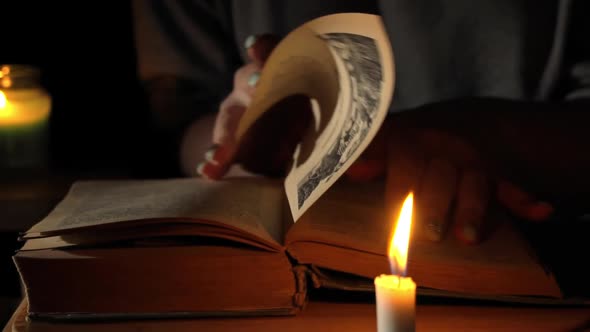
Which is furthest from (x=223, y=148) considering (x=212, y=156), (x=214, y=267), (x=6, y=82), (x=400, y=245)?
(x=6, y=82)

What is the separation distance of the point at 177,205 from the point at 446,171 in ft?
0.92

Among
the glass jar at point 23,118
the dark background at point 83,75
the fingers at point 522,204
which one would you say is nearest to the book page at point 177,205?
the fingers at point 522,204

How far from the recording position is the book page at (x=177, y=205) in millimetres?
542

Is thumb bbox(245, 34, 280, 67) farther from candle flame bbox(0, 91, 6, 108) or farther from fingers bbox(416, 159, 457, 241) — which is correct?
candle flame bbox(0, 91, 6, 108)

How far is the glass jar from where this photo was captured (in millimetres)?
1055

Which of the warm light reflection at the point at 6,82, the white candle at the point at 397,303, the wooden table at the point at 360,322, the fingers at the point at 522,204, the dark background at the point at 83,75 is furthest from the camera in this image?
the dark background at the point at 83,75

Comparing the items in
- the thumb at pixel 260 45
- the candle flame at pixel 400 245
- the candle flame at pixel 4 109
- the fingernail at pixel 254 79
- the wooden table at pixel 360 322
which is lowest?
the wooden table at pixel 360 322

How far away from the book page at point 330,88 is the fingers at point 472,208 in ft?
0.45

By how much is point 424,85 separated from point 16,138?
679mm

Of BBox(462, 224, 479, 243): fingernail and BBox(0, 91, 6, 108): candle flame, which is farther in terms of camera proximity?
BBox(0, 91, 6, 108): candle flame

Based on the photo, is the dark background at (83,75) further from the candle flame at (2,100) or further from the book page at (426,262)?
the book page at (426,262)

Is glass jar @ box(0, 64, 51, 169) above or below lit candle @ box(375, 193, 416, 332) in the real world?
below

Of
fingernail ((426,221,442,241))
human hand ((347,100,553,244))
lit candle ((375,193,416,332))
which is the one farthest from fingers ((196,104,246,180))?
lit candle ((375,193,416,332))

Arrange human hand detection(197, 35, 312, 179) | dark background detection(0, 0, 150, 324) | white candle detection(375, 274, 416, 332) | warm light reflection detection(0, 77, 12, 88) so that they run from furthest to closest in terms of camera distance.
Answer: dark background detection(0, 0, 150, 324) → warm light reflection detection(0, 77, 12, 88) → human hand detection(197, 35, 312, 179) → white candle detection(375, 274, 416, 332)
